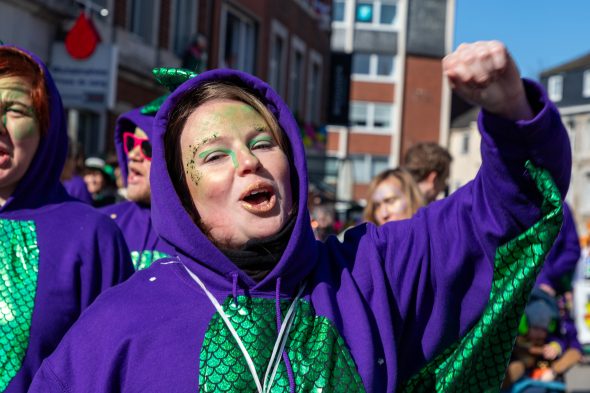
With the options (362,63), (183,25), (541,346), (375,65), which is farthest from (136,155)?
Result: (362,63)

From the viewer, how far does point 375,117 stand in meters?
57.8

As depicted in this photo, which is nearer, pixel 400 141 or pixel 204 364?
pixel 204 364

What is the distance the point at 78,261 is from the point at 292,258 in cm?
115

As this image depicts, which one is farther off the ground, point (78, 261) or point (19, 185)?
point (19, 185)

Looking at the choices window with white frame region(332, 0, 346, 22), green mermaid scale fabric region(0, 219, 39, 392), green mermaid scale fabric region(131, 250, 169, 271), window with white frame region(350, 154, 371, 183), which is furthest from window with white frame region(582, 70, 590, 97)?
green mermaid scale fabric region(0, 219, 39, 392)

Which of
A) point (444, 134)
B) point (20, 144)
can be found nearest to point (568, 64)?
point (444, 134)

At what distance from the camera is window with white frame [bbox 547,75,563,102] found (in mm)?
61156

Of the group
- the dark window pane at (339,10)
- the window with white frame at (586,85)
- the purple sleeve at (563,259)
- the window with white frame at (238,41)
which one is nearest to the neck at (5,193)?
the purple sleeve at (563,259)

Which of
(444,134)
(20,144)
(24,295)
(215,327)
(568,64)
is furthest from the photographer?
(568,64)

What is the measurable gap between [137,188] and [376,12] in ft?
181

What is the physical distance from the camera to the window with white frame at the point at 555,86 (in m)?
61.2

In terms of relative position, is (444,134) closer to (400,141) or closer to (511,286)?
(400,141)

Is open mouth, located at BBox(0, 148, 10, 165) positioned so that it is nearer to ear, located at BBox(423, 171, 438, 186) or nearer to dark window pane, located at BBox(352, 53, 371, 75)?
ear, located at BBox(423, 171, 438, 186)

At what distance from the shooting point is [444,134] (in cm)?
5588
